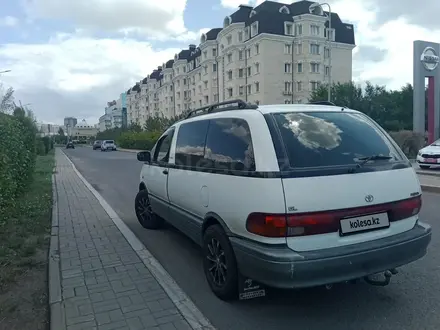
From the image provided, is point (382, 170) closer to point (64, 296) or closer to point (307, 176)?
point (307, 176)

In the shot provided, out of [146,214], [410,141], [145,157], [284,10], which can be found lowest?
[146,214]

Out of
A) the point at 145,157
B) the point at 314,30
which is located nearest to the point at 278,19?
the point at 314,30

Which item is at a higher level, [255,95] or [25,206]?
[255,95]

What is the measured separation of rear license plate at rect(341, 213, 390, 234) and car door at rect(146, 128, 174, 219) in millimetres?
2770

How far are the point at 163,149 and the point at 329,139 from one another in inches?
115

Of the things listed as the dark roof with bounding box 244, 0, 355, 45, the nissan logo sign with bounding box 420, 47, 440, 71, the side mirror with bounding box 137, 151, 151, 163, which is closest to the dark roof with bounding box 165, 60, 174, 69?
the dark roof with bounding box 244, 0, 355, 45

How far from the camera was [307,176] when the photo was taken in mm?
3074

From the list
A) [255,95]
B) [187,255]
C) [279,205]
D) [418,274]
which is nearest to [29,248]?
[187,255]

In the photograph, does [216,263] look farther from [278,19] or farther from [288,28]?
[288,28]

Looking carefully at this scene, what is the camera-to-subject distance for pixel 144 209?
6.73 m

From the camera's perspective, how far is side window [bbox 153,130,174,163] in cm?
546

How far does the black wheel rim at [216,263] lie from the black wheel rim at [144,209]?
281 centimetres

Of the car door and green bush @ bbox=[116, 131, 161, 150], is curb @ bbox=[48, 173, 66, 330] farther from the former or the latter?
green bush @ bbox=[116, 131, 161, 150]

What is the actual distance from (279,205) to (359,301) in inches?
57.7
